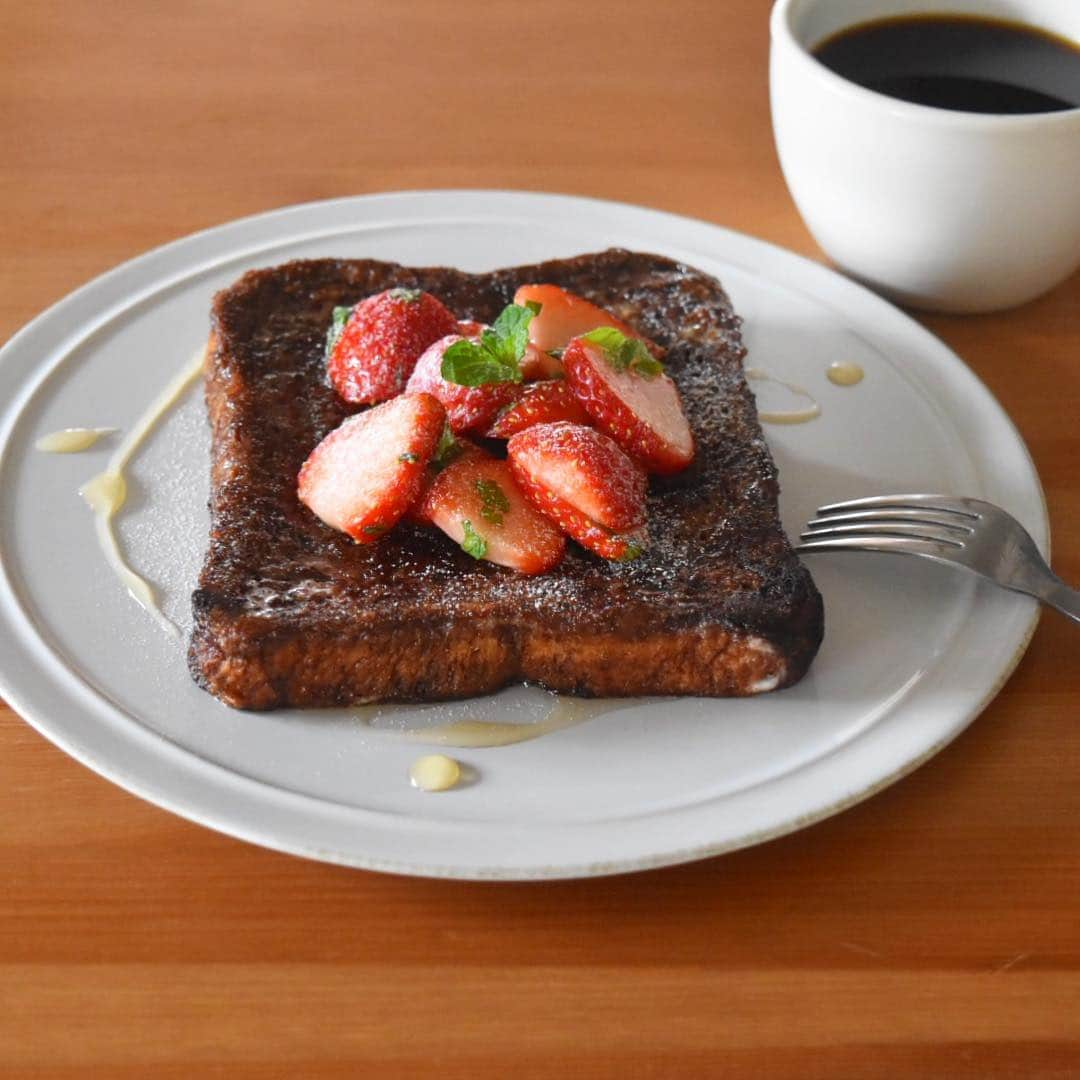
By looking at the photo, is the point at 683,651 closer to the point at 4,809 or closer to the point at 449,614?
the point at 449,614

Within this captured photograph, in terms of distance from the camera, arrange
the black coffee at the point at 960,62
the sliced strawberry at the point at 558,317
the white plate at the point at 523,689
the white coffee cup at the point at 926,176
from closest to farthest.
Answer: the white plate at the point at 523,689 → the sliced strawberry at the point at 558,317 → the white coffee cup at the point at 926,176 → the black coffee at the point at 960,62

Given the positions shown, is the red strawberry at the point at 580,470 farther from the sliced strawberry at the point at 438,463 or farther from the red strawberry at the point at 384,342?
the red strawberry at the point at 384,342

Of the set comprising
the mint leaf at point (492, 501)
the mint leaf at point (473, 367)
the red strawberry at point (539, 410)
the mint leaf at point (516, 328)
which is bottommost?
the mint leaf at point (492, 501)

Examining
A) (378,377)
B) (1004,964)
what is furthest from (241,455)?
(1004,964)

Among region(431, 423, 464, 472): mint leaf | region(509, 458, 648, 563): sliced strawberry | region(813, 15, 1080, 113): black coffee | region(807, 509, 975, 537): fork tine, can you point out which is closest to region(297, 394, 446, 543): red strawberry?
region(431, 423, 464, 472): mint leaf

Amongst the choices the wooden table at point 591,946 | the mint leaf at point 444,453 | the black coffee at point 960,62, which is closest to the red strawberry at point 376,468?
the mint leaf at point 444,453

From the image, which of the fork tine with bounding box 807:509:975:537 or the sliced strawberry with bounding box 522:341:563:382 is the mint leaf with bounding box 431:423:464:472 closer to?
the sliced strawberry with bounding box 522:341:563:382
